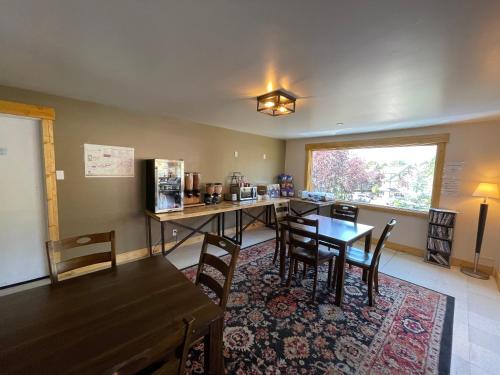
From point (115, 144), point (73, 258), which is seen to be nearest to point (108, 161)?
point (115, 144)

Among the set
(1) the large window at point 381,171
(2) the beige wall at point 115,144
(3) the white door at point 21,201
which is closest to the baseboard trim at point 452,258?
(1) the large window at point 381,171

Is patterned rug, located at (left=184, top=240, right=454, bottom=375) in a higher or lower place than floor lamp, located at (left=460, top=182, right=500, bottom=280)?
lower

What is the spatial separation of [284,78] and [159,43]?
1.06 m

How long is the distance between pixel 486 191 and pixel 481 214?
0.36 m

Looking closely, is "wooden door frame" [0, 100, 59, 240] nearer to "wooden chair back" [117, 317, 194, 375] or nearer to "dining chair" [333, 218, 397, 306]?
"wooden chair back" [117, 317, 194, 375]

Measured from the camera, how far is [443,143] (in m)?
3.54

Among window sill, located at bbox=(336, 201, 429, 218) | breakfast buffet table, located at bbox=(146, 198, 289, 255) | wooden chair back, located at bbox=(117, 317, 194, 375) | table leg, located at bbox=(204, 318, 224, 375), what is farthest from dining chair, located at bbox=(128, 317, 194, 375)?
window sill, located at bbox=(336, 201, 429, 218)

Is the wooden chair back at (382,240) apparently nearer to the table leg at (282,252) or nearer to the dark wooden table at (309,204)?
the table leg at (282,252)

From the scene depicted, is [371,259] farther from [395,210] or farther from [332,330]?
[395,210]

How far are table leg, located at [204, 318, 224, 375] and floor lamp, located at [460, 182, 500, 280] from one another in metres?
3.97

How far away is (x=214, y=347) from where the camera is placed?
111 cm

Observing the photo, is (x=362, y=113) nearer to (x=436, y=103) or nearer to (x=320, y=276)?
(x=436, y=103)

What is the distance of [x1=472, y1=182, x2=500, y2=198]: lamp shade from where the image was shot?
9.74ft

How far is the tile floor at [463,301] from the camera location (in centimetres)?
173
